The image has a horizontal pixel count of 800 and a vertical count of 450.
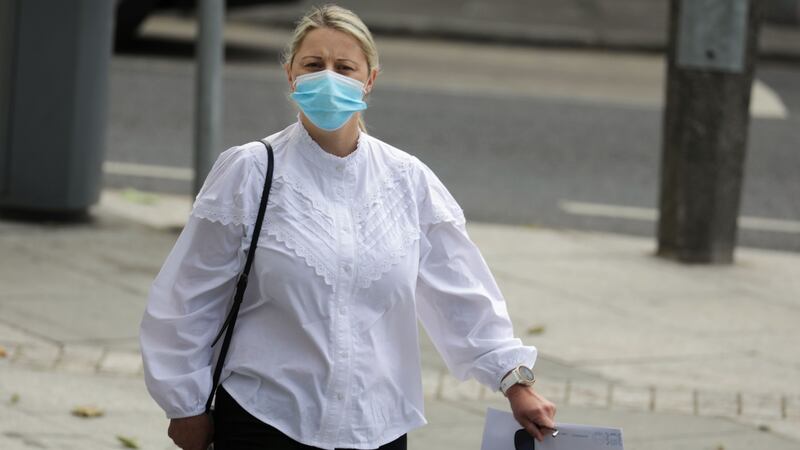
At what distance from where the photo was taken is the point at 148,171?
420 inches

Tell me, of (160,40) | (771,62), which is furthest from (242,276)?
(771,62)

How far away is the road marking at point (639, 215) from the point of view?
34.2ft

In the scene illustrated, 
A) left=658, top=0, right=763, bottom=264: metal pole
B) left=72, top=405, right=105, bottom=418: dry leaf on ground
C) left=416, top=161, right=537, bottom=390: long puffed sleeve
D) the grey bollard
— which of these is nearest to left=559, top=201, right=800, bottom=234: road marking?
left=658, top=0, right=763, bottom=264: metal pole

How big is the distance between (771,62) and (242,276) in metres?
15.9

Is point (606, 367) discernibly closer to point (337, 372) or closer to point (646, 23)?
point (337, 372)

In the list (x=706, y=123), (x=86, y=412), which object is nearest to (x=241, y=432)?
(x=86, y=412)

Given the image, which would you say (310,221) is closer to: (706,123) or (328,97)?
(328,97)

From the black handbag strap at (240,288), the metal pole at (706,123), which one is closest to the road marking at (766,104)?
the metal pole at (706,123)

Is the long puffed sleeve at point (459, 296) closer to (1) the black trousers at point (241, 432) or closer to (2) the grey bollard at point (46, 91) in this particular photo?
(1) the black trousers at point (241, 432)

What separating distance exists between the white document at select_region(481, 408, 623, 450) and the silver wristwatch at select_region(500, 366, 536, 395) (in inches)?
2.4

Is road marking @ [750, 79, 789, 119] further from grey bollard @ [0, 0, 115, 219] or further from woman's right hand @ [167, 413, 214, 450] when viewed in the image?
woman's right hand @ [167, 413, 214, 450]

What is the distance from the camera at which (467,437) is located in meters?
5.66

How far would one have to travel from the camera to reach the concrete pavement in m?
5.78

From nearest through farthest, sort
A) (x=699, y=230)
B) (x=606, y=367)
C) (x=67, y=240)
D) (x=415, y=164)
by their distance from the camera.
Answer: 1. (x=415, y=164)
2. (x=606, y=367)
3. (x=67, y=240)
4. (x=699, y=230)
